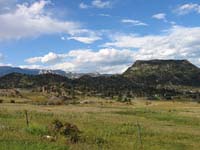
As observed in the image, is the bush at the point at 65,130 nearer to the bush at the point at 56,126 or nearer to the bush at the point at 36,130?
the bush at the point at 56,126

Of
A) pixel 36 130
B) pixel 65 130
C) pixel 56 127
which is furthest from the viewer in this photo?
pixel 56 127

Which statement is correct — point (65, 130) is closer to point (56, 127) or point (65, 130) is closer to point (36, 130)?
point (56, 127)

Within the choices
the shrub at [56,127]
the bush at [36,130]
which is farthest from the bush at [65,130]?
the bush at [36,130]

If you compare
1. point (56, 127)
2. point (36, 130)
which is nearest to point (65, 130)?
point (56, 127)

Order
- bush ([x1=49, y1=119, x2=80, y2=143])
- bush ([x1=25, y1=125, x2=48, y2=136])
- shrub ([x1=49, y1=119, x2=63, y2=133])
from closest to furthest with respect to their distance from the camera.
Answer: bush ([x1=25, y1=125, x2=48, y2=136])
bush ([x1=49, y1=119, x2=80, y2=143])
shrub ([x1=49, y1=119, x2=63, y2=133])

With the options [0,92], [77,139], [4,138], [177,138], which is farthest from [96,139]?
[0,92]

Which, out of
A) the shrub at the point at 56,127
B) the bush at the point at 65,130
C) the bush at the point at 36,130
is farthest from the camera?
the shrub at the point at 56,127

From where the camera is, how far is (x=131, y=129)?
42.8 meters

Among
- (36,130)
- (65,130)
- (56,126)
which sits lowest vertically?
(65,130)

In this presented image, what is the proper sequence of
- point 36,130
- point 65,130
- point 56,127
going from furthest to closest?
point 56,127
point 65,130
point 36,130

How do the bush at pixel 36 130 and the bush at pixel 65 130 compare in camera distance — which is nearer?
the bush at pixel 36 130

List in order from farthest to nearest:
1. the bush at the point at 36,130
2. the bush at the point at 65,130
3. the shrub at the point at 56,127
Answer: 1. the shrub at the point at 56,127
2. the bush at the point at 65,130
3. the bush at the point at 36,130

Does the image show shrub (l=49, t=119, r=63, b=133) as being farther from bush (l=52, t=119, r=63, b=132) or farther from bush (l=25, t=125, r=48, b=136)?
bush (l=25, t=125, r=48, b=136)

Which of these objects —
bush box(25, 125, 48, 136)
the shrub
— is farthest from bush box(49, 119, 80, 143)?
bush box(25, 125, 48, 136)
